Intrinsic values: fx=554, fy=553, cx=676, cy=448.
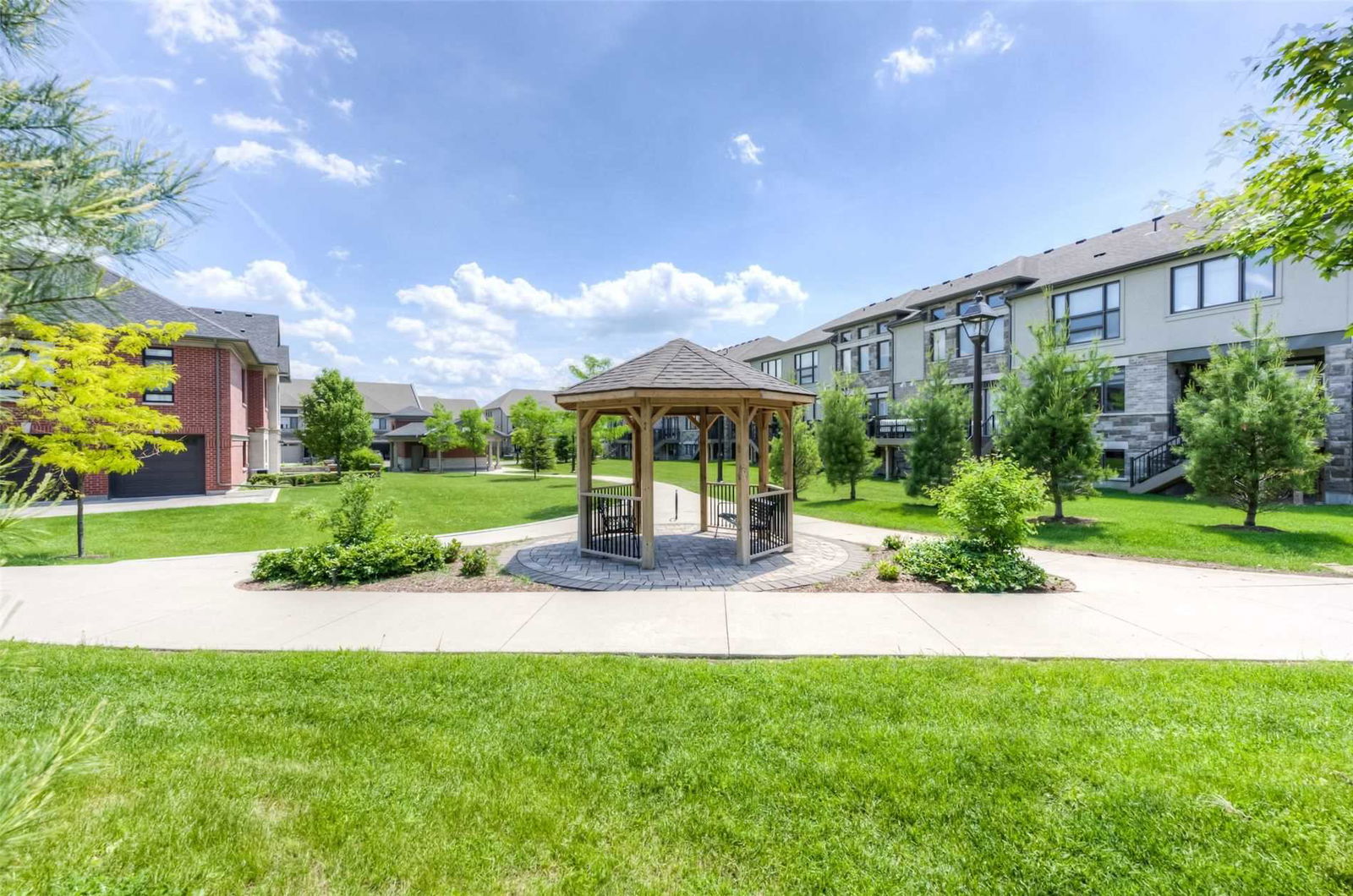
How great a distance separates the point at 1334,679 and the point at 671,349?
8.60 metres

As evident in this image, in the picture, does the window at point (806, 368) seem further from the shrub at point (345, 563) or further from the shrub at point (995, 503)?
the shrub at point (345, 563)

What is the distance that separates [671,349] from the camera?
10.1m

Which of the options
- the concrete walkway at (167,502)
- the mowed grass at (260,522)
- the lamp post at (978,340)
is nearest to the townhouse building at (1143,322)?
the lamp post at (978,340)

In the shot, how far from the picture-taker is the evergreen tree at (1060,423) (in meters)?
12.9

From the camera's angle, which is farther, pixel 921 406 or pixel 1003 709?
pixel 921 406

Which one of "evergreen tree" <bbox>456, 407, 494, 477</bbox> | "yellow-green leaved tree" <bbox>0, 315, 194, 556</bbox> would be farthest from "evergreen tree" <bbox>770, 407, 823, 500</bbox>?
"evergreen tree" <bbox>456, 407, 494, 477</bbox>

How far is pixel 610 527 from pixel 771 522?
2907 mm

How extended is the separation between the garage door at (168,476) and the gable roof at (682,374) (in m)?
19.1

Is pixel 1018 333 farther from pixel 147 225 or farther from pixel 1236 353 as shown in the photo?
pixel 147 225

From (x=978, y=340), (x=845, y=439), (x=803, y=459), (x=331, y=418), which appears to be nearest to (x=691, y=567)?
(x=978, y=340)

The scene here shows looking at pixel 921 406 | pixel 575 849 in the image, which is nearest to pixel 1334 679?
pixel 575 849

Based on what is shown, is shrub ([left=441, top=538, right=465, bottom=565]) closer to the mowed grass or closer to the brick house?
the mowed grass

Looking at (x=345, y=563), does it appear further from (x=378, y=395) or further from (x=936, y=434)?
(x=378, y=395)

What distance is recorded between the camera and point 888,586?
7.42 m
